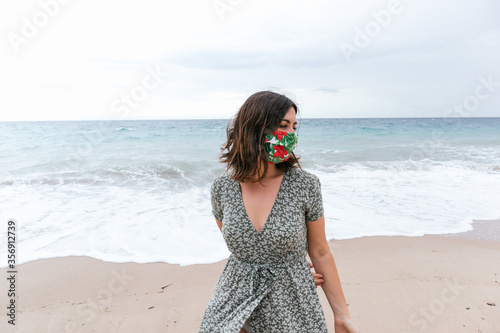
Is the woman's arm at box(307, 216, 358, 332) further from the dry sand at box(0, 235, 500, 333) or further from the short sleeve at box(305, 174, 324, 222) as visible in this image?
the dry sand at box(0, 235, 500, 333)

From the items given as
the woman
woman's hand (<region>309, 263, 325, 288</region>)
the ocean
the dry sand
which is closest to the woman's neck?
the woman

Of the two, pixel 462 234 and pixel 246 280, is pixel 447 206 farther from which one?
pixel 246 280

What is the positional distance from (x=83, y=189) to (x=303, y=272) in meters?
9.14

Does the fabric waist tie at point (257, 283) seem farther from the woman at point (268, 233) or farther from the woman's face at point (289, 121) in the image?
the woman's face at point (289, 121)

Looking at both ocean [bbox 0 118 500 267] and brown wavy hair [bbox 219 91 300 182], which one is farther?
ocean [bbox 0 118 500 267]

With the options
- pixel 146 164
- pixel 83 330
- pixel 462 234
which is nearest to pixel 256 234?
pixel 83 330

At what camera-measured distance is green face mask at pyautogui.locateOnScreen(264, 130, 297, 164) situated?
5.16 feet

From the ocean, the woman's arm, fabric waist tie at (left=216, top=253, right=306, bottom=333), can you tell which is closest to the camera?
fabric waist tie at (left=216, top=253, right=306, bottom=333)

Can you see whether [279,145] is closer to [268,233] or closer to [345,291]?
[268,233]

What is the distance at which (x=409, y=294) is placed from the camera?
3.88 meters

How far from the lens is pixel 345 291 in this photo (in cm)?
396

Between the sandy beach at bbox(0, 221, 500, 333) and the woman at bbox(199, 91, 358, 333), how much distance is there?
2.05m

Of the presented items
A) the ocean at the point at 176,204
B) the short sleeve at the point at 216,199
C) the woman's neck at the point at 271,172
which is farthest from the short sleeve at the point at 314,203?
the ocean at the point at 176,204

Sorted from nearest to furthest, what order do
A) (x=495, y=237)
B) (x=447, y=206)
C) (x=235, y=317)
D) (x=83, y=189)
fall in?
(x=235, y=317)
(x=495, y=237)
(x=447, y=206)
(x=83, y=189)
